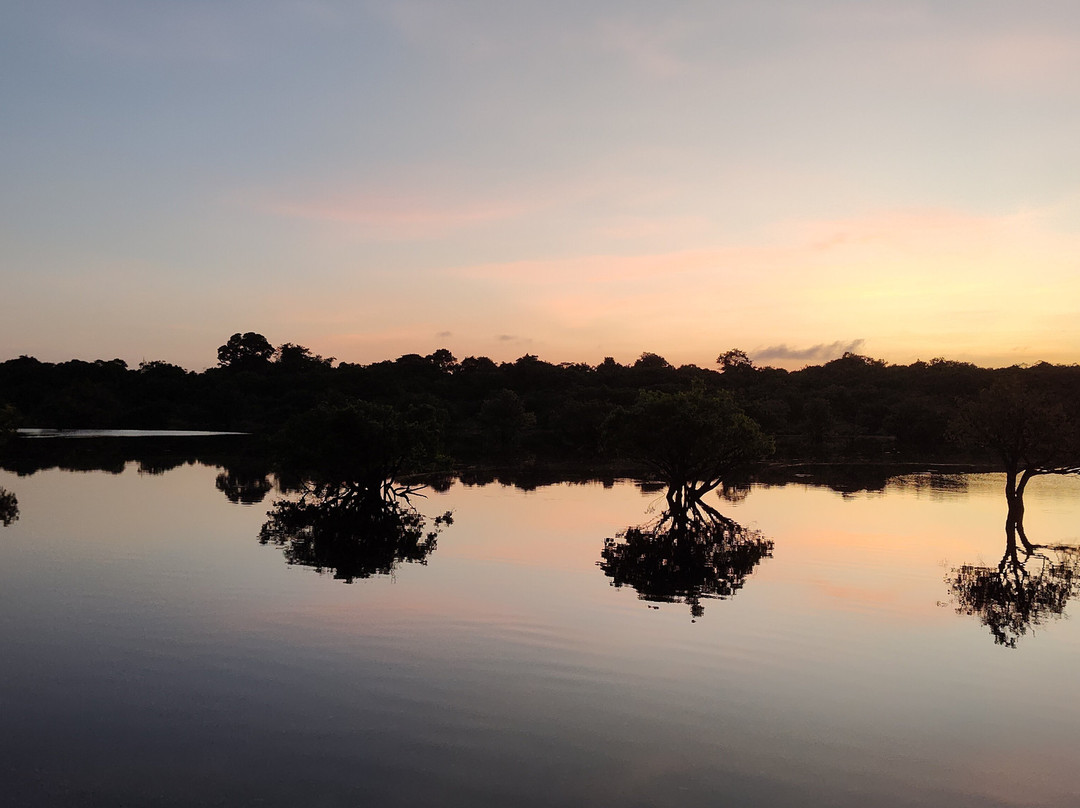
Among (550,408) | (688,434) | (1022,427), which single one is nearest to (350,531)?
(688,434)

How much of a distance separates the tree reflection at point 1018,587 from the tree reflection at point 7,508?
49692 mm

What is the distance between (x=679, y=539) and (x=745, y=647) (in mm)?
23074

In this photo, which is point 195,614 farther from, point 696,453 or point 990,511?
point 990,511

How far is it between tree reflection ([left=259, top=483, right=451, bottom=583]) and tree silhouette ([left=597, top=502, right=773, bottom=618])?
33.6 ft

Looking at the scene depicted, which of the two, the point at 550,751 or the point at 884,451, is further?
the point at 884,451

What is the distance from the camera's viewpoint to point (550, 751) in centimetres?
1850

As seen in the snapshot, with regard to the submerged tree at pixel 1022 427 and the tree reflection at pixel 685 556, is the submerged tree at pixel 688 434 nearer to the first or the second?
the tree reflection at pixel 685 556

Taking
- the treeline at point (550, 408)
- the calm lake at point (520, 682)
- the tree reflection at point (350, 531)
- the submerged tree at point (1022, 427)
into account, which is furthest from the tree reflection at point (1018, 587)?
the treeline at point (550, 408)

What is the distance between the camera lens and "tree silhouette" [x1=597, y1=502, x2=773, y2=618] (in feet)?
120

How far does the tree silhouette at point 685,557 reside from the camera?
120ft

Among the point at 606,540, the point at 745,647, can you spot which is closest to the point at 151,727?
the point at 745,647

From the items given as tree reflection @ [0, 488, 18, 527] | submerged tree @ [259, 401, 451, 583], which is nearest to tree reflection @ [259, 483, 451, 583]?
submerged tree @ [259, 401, 451, 583]

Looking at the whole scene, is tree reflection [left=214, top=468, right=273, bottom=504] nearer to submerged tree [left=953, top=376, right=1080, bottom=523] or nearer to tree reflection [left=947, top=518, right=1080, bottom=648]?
tree reflection [left=947, top=518, right=1080, bottom=648]

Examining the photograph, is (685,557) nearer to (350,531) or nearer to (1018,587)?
(1018,587)
